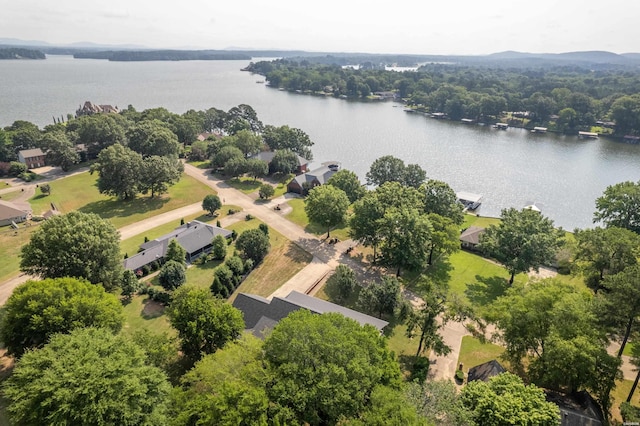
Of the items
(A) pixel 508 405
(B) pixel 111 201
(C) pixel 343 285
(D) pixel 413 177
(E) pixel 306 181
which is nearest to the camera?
(A) pixel 508 405

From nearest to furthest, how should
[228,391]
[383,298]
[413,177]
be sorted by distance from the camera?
1. [228,391]
2. [383,298]
3. [413,177]

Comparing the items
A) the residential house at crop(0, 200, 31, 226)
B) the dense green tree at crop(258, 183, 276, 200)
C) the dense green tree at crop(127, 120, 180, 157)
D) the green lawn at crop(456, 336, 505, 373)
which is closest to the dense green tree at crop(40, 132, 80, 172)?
the dense green tree at crop(127, 120, 180, 157)

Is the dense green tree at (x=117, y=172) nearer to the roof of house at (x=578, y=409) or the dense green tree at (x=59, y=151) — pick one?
the dense green tree at (x=59, y=151)

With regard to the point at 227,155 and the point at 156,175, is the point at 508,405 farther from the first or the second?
the point at 227,155

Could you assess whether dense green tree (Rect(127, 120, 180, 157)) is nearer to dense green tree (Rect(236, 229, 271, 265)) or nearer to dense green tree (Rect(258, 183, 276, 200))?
dense green tree (Rect(258, 183, 276, 200))

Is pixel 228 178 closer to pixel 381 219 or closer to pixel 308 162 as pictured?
pixel 308 162

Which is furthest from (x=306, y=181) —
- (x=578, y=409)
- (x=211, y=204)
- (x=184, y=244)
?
(x=578, y=409)

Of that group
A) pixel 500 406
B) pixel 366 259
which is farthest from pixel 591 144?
pixel 500 406
